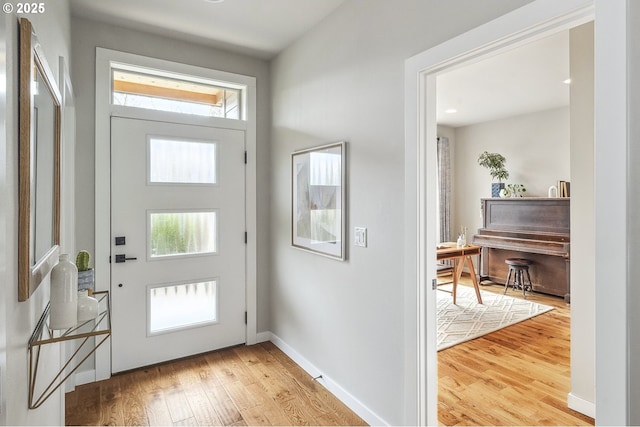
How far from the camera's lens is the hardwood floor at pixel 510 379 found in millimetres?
2264

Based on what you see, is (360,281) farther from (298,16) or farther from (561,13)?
(298,16)

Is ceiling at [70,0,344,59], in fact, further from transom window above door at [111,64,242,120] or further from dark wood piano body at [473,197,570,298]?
dark wood piano body at [473,197,570,298]

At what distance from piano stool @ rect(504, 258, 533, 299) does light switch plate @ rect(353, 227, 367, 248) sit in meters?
3.84

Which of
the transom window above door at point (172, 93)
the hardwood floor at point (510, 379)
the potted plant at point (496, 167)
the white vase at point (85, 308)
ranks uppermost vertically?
the transom window above door at point (172, 93)

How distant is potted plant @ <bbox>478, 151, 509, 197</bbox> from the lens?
5.80 meters

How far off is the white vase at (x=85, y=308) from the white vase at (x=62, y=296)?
0.40 ft

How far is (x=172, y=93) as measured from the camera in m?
3.01

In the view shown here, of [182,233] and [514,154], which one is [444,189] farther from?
[182,233]

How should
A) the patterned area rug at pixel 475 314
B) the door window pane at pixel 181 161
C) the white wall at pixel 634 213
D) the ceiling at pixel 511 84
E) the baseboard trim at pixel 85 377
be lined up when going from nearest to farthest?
the white wall at pixel 634 213, the baseboard trim at pixel 85 377, the door window pane at pixel 181 161, the ceiling at pixel 511 84, the patterned area rug at pixel 475 314

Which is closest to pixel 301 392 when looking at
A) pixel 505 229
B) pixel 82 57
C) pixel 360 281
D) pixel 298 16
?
pixel 360 281

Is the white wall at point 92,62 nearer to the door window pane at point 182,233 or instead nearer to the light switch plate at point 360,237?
the door window pane at point 182,233

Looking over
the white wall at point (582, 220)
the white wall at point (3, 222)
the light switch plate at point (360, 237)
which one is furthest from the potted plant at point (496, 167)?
the white wall at point (3, 222)

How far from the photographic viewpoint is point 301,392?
251cm

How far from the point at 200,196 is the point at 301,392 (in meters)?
1.73
